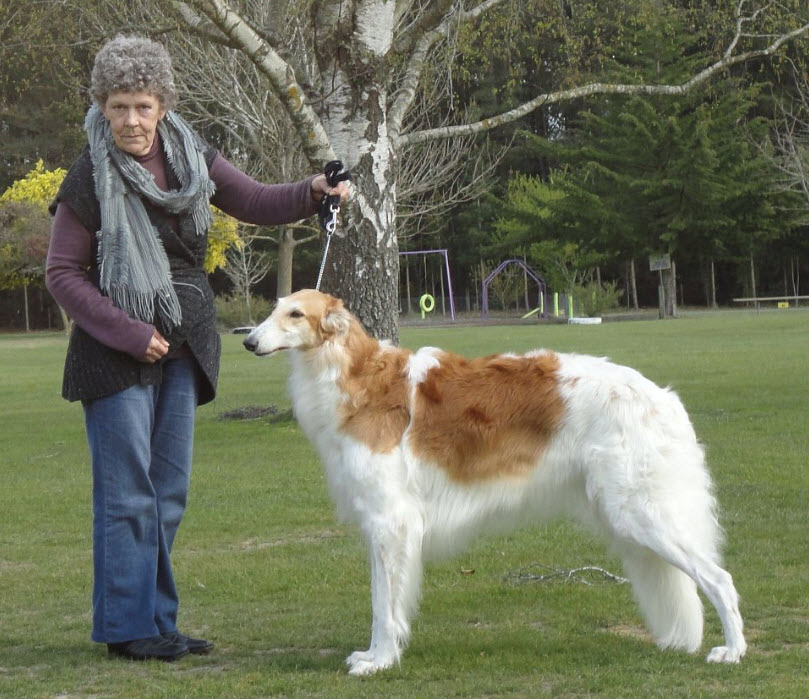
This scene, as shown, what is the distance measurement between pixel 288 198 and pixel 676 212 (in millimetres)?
44034

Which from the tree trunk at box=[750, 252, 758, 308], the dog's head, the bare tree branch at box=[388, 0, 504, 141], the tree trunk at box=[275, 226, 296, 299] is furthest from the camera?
the tree trunk at box=[750, 252, 758, 308]

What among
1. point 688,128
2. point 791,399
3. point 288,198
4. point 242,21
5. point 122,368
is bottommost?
point 791,399

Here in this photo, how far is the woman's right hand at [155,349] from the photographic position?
4.87m

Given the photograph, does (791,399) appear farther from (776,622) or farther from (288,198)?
(288,198)

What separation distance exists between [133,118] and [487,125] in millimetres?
8404

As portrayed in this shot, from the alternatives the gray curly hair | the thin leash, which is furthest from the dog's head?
the gray curly hair

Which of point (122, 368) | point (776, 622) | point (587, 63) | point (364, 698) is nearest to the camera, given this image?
point (364, 698)

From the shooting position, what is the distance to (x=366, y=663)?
485 centimetres

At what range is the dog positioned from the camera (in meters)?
4.81

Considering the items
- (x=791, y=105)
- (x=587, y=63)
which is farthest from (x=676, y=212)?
(x=587, y=63)

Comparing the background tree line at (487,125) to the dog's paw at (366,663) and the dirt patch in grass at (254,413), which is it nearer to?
the dirt patch in grass at (254,413)

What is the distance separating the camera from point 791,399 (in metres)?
14.7

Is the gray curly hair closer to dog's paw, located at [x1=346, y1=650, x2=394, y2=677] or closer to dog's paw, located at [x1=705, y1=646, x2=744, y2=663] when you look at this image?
dog's paw, located at [x1=346, y1=650, x2=394, y2=677]

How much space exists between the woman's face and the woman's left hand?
32.3 inches
